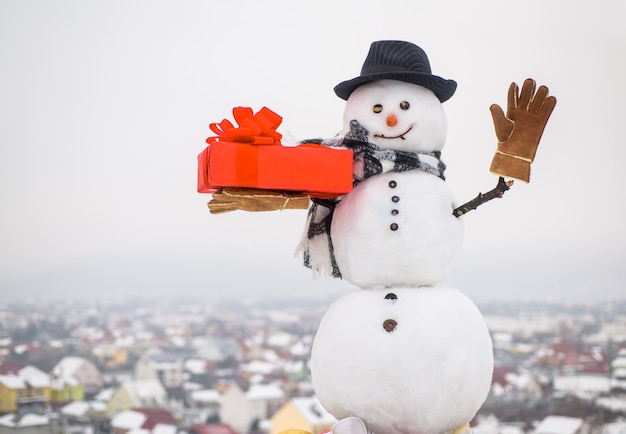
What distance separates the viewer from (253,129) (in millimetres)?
1173

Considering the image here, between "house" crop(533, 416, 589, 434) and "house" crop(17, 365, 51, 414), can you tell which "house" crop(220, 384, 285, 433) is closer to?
"house" crop(17, 365, 51, 414)

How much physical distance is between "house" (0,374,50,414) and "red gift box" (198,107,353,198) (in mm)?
1782

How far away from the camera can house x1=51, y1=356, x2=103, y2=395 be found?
264cm

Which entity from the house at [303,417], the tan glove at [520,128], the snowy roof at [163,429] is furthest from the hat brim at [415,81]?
the snowy roof at [163,429]

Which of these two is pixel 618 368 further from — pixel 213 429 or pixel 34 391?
pixel 34 391

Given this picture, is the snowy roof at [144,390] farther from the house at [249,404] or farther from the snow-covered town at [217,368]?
the house at [249,404]

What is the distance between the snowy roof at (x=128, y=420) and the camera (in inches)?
101

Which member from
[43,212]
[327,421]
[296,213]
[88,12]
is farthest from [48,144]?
[327,421]

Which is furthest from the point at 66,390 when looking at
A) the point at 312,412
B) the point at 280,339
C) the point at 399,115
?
the point at 399,115

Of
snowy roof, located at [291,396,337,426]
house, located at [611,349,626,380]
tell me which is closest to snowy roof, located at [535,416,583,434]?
house, located at [611,349,626,380]

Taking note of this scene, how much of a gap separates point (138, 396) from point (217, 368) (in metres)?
0.32

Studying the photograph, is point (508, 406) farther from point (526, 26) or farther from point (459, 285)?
point (526, 26)

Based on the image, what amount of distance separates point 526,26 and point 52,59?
189cm

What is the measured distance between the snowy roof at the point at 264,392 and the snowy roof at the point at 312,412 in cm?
10
